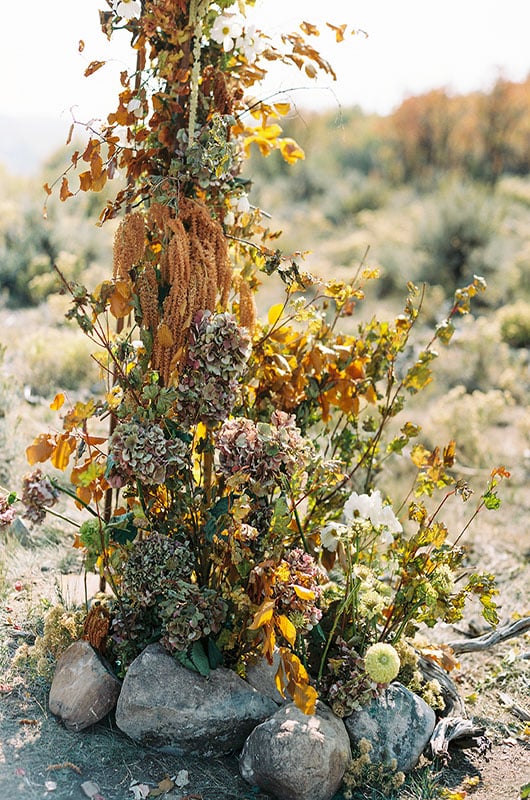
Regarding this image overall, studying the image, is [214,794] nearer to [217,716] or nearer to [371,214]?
[217,716]

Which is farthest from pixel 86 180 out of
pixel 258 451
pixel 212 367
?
pixel 258 451

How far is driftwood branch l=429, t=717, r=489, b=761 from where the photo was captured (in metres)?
2.36

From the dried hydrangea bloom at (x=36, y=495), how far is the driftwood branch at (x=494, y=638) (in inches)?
58.4

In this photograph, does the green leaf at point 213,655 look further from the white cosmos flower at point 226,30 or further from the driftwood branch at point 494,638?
the white cosmos flower at point 226,30

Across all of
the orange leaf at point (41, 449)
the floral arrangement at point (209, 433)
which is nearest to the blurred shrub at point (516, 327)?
the floral arrangement at point (209, 433)

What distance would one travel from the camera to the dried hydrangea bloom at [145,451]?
2.11m

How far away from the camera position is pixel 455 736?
7.91ft

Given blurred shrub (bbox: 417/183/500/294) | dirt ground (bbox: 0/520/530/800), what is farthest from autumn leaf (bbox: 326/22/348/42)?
blurred shrub (bbox: 417/183/500/294)

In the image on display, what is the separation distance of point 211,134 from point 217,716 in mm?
1552

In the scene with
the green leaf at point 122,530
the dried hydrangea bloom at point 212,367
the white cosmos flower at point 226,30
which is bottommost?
the green leaf at point 122,530

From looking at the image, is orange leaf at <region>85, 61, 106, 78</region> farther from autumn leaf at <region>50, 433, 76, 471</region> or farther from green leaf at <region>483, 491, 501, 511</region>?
green leaf at <region>483, 491, 501, 511</region>

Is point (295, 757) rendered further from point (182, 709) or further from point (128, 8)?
point (128, 8)

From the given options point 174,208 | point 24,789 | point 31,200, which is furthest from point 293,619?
point 31,200

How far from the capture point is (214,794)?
2.15 m
